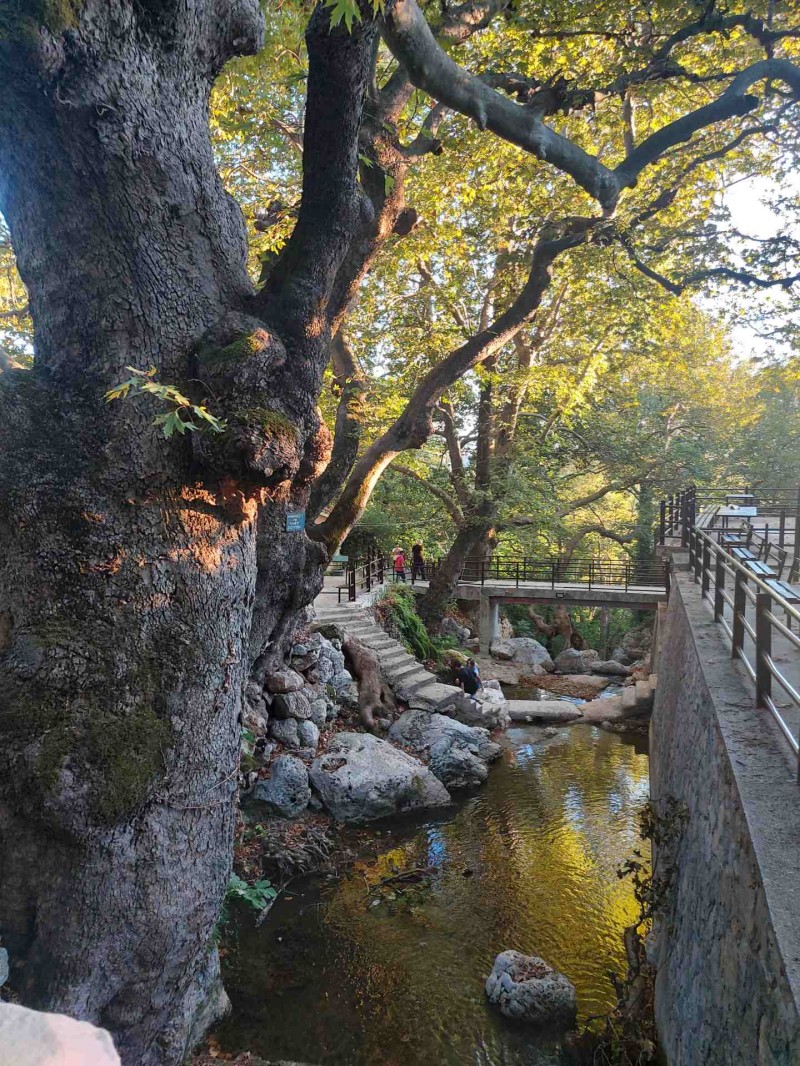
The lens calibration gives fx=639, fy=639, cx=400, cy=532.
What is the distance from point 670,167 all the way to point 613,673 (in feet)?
46.9

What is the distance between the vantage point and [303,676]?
11000 millimetres

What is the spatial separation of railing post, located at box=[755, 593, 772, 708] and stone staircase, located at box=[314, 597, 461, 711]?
8697 millimetres

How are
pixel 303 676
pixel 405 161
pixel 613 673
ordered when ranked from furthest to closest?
1. pixel 613 673
2. pixel 303 676
3. pixel 405 161

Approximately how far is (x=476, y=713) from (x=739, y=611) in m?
8.61

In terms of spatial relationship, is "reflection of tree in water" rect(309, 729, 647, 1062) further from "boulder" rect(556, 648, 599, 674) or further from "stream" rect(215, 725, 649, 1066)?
"boulder" rect(556, 648, 599, 674)

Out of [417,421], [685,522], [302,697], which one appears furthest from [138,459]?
[685,522]

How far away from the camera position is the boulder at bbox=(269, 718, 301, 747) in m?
9.59

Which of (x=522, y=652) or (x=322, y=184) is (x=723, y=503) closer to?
(x=522, y=652)

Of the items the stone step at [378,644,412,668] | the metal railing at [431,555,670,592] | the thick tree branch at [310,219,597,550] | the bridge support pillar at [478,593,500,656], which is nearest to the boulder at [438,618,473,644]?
the bridge support pillar at [478,593,500,656]

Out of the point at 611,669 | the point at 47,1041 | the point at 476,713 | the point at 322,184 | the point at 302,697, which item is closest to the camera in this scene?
the point at 47,1041

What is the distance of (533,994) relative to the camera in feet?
17.3

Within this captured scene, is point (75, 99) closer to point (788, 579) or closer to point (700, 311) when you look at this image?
point (788, 579)

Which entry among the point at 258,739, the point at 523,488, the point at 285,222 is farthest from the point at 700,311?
the point at 258,739

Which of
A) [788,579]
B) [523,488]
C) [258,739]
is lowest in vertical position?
[258,739]
